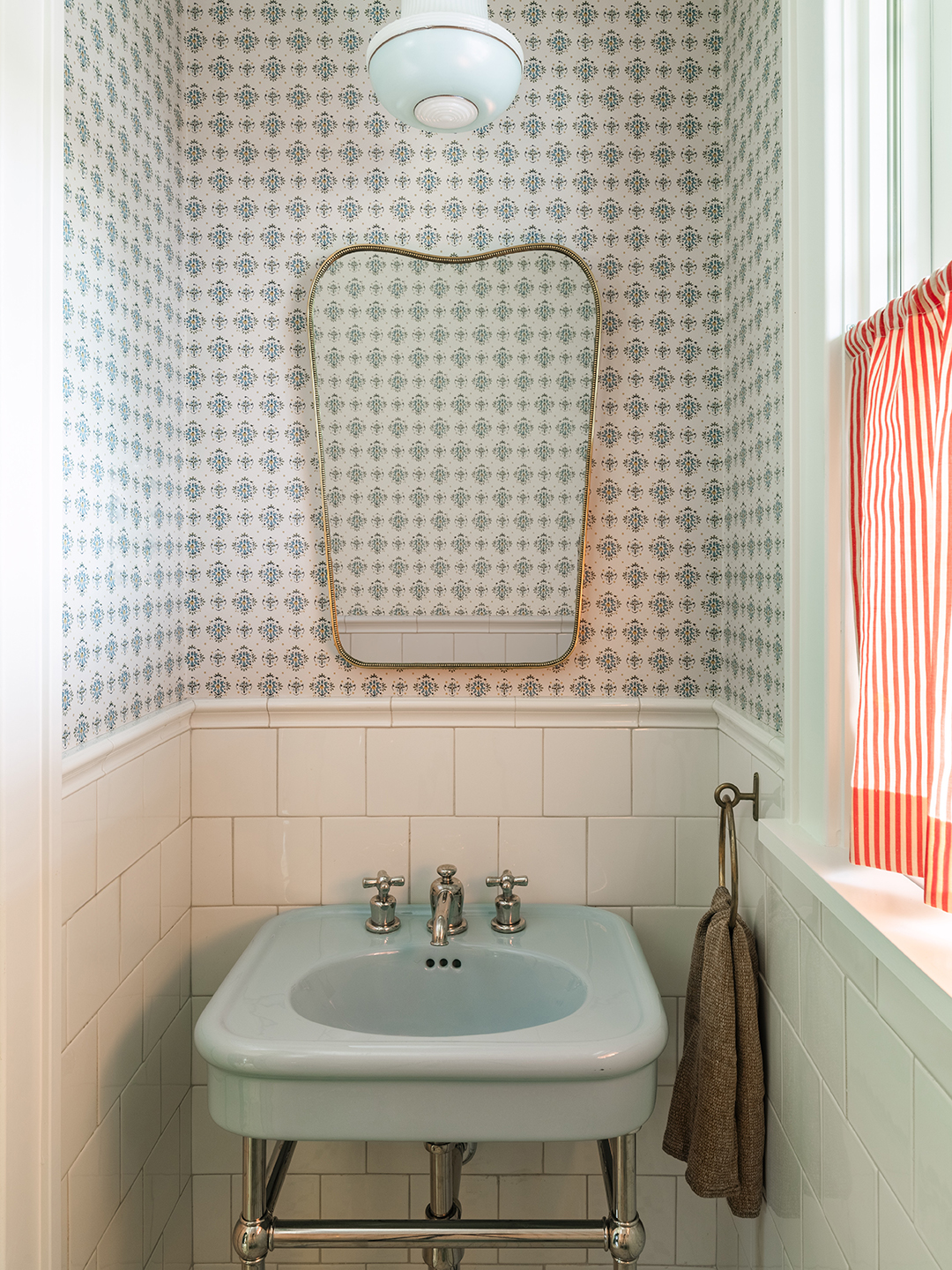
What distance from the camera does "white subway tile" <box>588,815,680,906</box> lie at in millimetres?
1528

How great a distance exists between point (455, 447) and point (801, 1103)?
1110 millimetres

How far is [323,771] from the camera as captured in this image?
1533 millimetres

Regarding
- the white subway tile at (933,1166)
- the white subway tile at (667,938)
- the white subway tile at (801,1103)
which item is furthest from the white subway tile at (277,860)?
the white subway tile at (933,1166)

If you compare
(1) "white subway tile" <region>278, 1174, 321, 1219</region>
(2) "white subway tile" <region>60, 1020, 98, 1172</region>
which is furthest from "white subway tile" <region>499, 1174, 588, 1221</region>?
(2) "white subway tile" <region>60, 1020, 98, 1172</region>

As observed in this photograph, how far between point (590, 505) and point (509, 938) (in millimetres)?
744

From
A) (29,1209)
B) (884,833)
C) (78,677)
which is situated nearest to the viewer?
(884,833)

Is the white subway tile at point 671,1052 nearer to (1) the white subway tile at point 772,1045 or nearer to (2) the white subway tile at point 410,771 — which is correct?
(1) the white subway tile at point 772,1045

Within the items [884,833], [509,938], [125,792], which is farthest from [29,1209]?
[884,833]

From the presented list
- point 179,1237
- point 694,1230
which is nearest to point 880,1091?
point 694,1230

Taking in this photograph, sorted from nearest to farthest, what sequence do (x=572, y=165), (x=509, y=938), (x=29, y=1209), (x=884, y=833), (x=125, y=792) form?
(x=884, y=833)
(x=29, y=1209)
(x=125, y=792)
(x=509, y=938)
(x=572, y=165)

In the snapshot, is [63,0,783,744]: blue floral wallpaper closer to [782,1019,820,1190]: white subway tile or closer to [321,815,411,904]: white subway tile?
[321,815,411,904]: white subway tile

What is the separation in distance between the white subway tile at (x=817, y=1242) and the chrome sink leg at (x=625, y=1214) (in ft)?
0.67

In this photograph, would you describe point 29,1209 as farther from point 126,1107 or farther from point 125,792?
point 125,792

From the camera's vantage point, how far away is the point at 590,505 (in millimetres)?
1522
